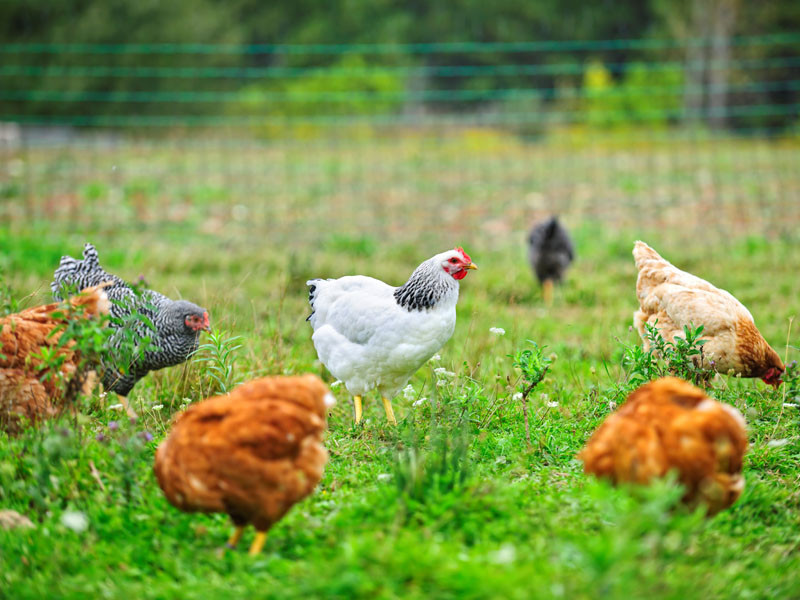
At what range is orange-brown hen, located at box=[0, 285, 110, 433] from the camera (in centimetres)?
315

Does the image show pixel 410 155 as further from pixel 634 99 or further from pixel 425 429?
pixel 425 429

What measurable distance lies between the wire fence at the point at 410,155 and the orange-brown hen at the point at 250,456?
17.9 ft

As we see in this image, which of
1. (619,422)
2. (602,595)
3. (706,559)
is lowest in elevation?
(706,559)

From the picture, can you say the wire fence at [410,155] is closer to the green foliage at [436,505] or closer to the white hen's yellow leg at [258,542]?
the green foliage at [436,505]

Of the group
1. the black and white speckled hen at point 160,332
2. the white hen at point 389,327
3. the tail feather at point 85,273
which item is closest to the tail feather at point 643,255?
the white hen at point 389,327

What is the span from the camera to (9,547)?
2580 millimetres

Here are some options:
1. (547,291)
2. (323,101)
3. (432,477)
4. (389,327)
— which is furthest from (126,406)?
(323,101)

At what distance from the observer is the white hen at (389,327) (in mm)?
3600

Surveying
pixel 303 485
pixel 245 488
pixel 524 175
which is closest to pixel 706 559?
pixel 303 485

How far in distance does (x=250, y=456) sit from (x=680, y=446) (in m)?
1.35

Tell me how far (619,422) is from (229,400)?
132 centimetres

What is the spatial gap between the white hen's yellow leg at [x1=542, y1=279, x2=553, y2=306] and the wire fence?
1.87 metres

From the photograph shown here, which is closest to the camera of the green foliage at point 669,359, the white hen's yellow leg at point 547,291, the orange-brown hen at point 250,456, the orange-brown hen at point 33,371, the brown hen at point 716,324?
the orange-brown hen at point 250,456

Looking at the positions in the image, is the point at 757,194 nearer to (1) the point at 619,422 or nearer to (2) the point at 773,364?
(2) the point at 773,364
